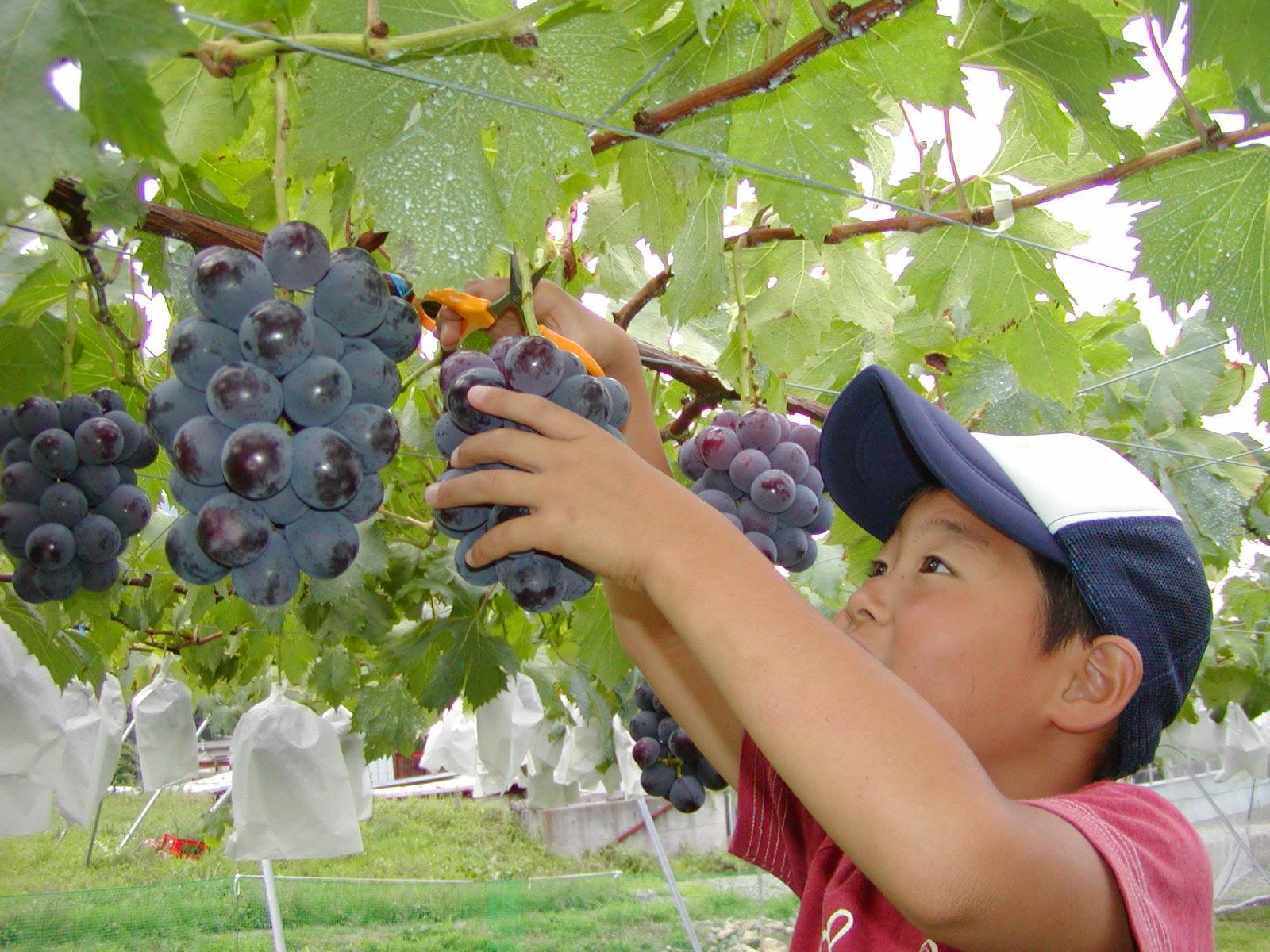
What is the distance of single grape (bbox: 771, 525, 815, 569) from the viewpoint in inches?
60.1

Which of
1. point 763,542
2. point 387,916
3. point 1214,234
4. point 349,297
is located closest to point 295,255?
point 349,297

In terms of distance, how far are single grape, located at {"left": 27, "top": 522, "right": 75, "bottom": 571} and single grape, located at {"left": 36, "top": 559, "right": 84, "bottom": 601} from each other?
0.06 ft

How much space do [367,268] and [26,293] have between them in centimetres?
125

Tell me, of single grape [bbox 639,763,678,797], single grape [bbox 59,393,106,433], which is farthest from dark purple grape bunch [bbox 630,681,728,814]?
single grape [bbox 59,393,106,433]

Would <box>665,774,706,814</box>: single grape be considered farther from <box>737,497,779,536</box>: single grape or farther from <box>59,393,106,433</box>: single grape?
<box>59,393,106,433</box>: single grape

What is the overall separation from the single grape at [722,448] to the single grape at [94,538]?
888 millimetres

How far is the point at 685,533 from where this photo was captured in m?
0.86

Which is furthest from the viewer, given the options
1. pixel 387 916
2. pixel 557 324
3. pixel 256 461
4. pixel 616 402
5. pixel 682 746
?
pixel 387 916

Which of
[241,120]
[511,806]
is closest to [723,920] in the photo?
[511,806]

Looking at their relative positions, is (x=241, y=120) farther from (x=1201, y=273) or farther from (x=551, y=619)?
(x=551, y=619)

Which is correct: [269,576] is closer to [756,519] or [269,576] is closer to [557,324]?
[557,324]

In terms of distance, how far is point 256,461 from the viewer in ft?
2.53

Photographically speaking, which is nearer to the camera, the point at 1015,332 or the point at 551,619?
the point at 1015,332

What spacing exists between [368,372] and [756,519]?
76 cm
